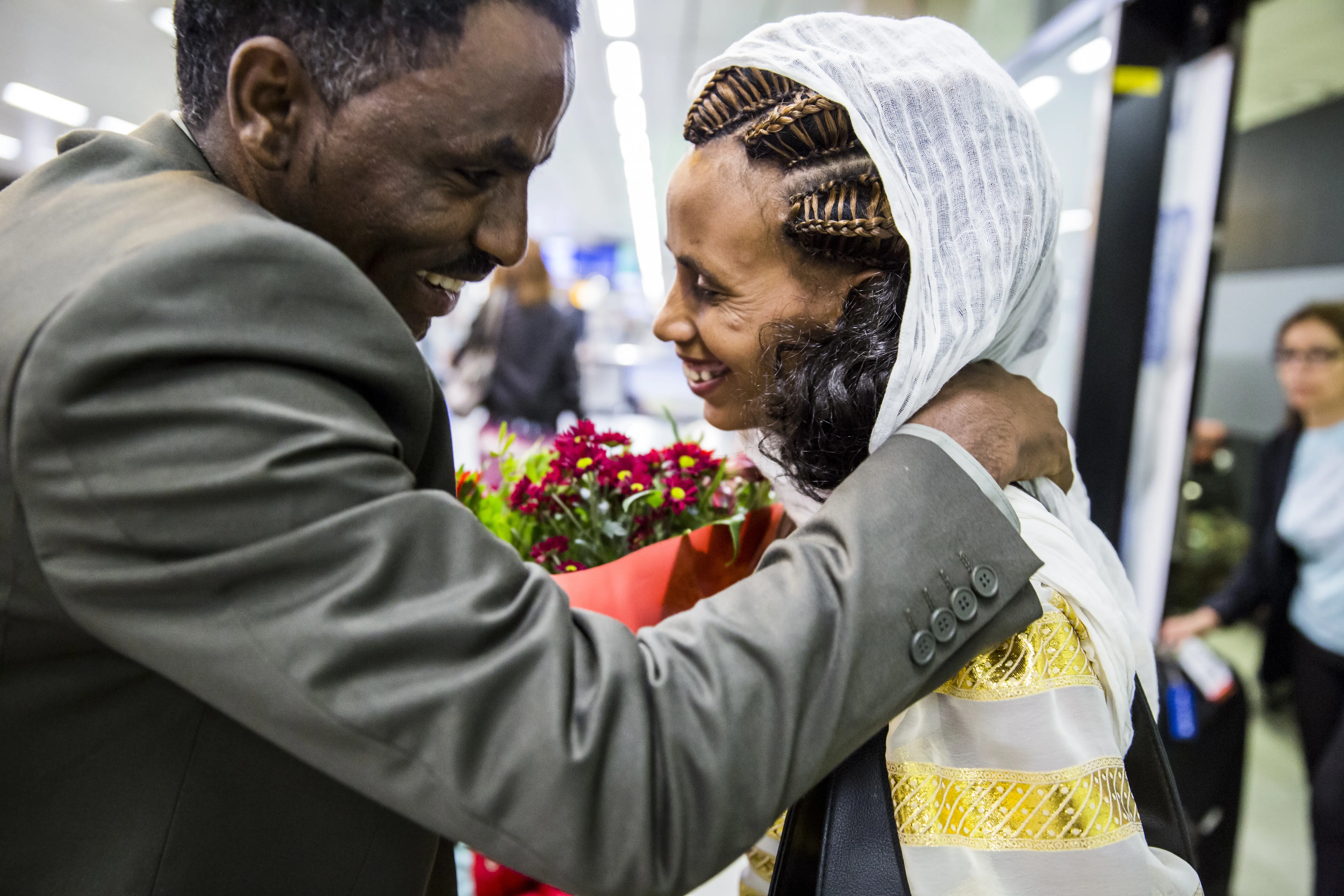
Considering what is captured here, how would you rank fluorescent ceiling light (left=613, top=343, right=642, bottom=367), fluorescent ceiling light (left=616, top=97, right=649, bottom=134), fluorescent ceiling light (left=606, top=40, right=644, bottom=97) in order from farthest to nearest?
fluorescent ceiling light (left=613, top=343, right=642, bottom=367)
fluorescent ceiling light (left=616, top=97, right=649, bottom=134)
fluorescent ceiling light (left=606, top=40, right=644, bottom=97)

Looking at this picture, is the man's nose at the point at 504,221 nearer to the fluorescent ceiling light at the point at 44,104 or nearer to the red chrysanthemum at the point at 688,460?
the red chrysanthemum at the point at 688,460

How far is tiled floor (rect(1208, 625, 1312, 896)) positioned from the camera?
3090 millimetres

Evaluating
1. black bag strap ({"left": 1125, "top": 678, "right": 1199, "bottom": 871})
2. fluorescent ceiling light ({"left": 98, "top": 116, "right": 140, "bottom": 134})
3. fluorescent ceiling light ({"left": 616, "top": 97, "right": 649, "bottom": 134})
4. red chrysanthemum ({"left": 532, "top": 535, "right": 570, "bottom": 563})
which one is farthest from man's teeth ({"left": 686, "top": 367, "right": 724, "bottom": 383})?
fluorescent ceiling light ({"left": 98, "top": 116, "right": 140, "bottom": 134})

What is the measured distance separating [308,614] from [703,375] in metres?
0.74

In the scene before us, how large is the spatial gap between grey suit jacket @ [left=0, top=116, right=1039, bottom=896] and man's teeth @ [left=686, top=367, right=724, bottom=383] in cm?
49

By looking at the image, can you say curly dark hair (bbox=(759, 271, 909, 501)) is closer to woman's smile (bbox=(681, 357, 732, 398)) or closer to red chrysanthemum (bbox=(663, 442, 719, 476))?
woman's smile (bbox=(681, 357, 732, 398))

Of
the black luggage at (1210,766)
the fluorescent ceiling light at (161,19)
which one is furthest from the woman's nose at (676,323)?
the fluorescent ceiling light at (161,19)

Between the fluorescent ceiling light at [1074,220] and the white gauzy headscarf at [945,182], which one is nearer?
the white gauzy headscarf at [945,182]

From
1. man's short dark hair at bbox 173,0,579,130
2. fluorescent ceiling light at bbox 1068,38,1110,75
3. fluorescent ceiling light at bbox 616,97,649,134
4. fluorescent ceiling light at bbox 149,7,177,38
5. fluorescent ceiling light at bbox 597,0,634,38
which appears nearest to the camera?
man's short dark hair at bbox 173,0,579,130

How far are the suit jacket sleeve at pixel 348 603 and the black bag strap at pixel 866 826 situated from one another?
10.3 inches

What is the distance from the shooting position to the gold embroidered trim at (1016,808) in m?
0.89

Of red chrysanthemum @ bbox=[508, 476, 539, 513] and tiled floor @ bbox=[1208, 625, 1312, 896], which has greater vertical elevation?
red chrysanthemum @ bbox=[508, 476, 539, 513]

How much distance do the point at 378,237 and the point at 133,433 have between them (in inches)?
14.6

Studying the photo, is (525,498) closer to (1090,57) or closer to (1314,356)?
(1314,356)
